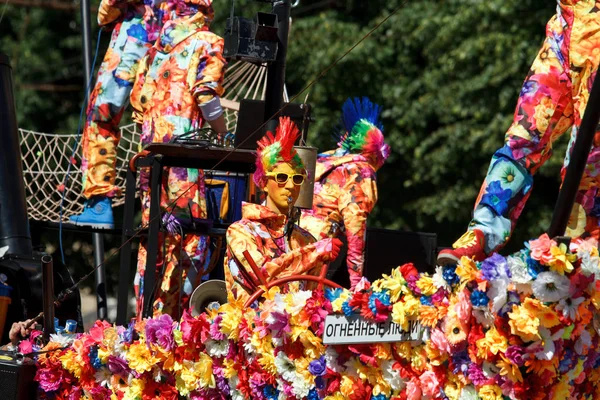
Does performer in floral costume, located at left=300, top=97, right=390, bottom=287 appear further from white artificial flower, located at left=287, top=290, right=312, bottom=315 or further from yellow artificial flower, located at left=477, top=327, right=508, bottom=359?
yellow artificial flower, located at left=477, top=327, right=508, bottom=359

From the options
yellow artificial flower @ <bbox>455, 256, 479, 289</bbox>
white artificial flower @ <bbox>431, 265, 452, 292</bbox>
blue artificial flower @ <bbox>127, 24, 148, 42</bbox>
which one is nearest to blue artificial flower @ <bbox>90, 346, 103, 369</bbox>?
white artificial flower @ <bbox>431, 265, 452, 292</bbox>

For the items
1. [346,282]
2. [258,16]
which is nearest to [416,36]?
[346,282]

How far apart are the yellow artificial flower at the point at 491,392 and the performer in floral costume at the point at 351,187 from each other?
10.8 feet

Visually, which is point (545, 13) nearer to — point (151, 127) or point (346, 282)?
point (346, 282)

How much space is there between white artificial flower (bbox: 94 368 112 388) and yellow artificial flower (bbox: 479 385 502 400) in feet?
6.53

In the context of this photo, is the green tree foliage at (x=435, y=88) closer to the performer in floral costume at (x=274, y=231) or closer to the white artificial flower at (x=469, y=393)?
the performer in floral costume at (x=274, y=231)

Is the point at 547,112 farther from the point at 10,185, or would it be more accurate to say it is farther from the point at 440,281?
the point at 10,185

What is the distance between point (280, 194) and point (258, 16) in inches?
46.6

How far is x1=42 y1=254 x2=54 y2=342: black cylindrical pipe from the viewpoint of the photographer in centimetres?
560

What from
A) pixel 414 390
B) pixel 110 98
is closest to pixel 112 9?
pixel 110 98

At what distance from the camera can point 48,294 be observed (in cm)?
563

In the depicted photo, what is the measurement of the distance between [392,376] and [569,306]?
2.34 feet

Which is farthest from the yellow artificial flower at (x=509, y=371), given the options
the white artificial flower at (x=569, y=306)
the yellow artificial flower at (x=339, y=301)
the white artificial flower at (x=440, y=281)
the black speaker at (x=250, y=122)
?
the black speaker at (x=250, y=122)

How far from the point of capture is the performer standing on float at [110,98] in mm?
7438
